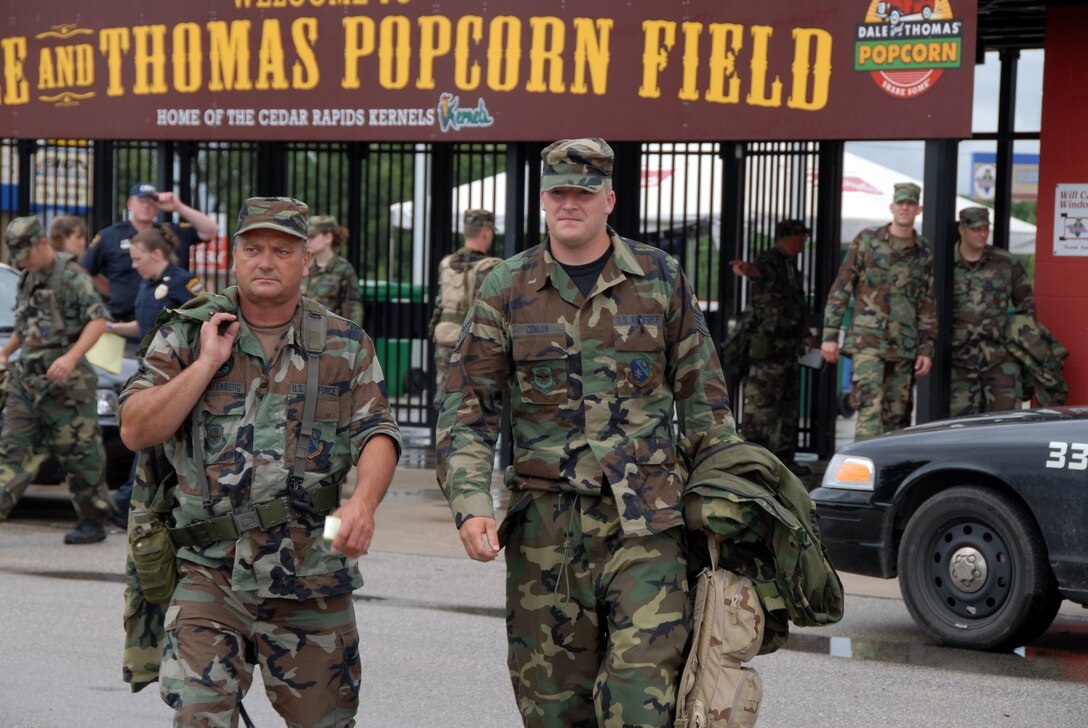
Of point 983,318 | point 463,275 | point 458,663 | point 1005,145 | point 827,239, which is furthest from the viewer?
point 1005,145

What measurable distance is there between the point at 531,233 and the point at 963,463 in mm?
6785

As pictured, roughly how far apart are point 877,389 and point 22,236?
569cm

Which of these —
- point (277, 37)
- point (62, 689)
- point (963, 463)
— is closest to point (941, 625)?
point (963, 463)

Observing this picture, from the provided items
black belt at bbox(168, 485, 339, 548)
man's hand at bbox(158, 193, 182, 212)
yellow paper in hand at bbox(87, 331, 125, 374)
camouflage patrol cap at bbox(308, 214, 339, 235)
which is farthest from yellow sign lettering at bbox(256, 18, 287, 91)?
black belt at bbox(168, 485, 339, 548)

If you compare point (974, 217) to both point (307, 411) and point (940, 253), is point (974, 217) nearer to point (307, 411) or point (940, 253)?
point (940, 253)

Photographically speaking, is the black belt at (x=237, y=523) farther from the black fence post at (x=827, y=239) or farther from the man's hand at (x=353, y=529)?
the black fence post at (x=827, y=239)

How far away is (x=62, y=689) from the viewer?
6461 millimetres

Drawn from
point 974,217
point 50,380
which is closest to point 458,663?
point 50,380

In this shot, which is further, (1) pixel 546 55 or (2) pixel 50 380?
(1) pixel 546 55

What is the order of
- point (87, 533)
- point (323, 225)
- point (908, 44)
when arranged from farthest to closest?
point (323, 225) → point (908, 44) → point (87, 533)

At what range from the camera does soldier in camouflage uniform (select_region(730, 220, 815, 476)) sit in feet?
41.7

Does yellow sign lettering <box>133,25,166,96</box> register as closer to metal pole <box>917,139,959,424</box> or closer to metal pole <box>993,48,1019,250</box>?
metal pole <box>917,139,959,424</box>

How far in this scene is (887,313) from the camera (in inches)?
441

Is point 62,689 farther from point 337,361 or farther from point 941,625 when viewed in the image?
point 941,625
